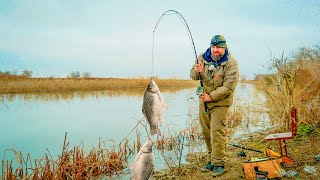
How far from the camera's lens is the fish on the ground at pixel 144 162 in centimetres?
321

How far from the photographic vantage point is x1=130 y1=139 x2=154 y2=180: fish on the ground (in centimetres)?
321

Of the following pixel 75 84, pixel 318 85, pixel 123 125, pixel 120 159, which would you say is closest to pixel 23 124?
pixel 123 125

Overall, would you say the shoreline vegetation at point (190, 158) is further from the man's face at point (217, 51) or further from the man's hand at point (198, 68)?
the man's face at point (217, 51)

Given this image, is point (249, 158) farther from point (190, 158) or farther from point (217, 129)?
point (217, 129)

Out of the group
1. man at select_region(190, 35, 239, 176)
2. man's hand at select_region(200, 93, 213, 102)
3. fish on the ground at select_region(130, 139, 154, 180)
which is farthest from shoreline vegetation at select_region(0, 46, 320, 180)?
fish on the ground at select_region(130, 139, 154, 180)

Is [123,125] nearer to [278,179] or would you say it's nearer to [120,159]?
[120,159]

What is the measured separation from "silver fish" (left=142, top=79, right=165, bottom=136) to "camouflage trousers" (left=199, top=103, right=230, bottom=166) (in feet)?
5.58

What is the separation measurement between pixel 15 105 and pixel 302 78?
590 inches

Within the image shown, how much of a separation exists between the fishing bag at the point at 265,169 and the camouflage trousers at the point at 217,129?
48 cm

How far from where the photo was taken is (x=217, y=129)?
454 cm

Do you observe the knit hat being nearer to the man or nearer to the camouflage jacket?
the man

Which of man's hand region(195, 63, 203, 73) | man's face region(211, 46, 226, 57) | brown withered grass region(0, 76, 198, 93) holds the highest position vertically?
man's face region(211, 46, 226, 57)

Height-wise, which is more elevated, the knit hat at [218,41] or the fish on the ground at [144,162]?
the knit hat at [218,41]

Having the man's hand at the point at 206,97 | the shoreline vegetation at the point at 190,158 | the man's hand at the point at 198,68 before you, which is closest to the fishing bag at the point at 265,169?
the shoreline vegetation at the point at 190,158
